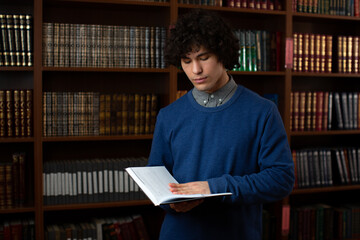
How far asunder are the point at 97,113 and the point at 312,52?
1.49 metres

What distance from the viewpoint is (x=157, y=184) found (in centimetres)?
121

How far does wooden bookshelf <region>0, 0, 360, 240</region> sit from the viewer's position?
94.0 inches

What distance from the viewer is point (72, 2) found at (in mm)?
2469

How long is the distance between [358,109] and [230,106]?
199cm

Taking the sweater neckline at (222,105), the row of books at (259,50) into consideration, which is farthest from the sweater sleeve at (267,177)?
the row of books at (259,50)

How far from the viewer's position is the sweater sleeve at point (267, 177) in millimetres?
1187

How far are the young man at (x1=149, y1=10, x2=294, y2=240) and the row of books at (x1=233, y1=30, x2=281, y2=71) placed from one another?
136cm

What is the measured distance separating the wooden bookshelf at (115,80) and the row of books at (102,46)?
5 centimetres

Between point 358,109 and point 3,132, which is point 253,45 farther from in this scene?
point 3,132

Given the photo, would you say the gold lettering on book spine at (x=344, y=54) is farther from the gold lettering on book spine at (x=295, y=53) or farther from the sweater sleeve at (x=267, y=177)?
the sweater sleeve at (x=267, y=177)

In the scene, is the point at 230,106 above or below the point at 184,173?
above

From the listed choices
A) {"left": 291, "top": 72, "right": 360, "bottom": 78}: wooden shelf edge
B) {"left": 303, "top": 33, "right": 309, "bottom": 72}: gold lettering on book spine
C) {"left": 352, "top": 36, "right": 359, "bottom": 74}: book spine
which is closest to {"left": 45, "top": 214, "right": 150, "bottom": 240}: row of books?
{"left": 291, "top": 72, "right": 360, "bottom": 78}: wooden shelf edge

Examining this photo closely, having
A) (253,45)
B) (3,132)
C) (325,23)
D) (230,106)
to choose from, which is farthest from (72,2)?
(325,23)

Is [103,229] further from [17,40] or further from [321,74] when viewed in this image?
[321,74]
